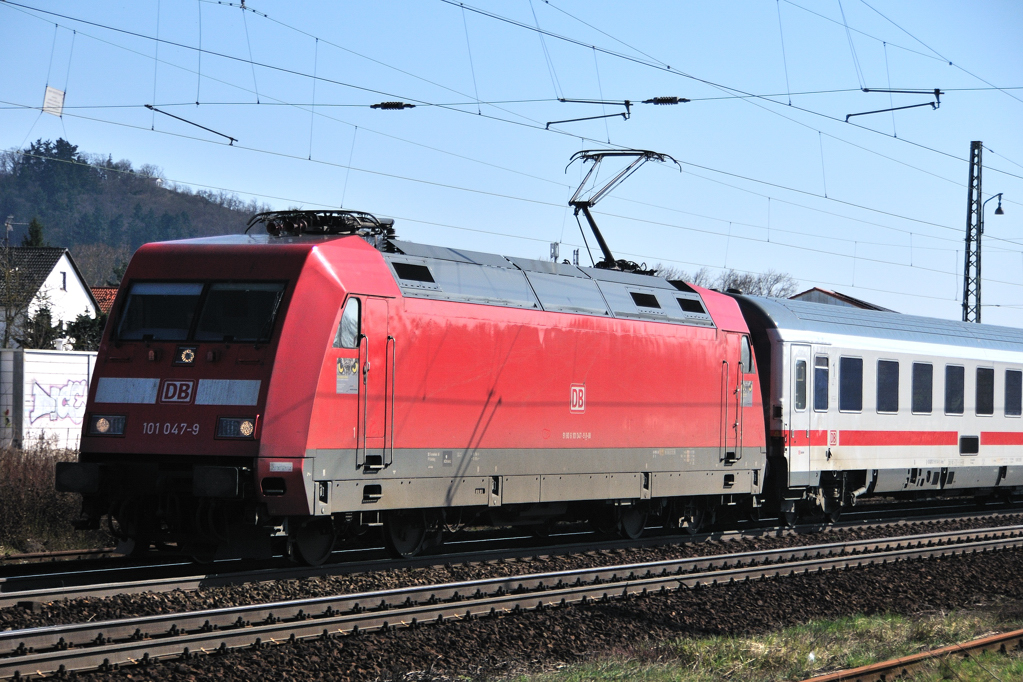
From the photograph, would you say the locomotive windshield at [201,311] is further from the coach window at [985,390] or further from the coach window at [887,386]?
the coach window at [985,390]

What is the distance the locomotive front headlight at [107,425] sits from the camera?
1106 cm

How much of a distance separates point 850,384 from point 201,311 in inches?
468

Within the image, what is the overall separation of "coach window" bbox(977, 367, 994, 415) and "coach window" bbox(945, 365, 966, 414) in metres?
0.61

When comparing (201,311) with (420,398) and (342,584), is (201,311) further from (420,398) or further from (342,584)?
(342,584)

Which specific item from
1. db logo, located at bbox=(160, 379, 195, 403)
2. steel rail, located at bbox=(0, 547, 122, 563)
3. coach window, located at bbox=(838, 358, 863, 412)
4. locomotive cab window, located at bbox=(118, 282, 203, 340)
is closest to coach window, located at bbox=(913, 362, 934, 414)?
coach window, located at bbox=(838, 358, 863, 412)

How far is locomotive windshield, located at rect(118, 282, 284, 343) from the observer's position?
1097 cm

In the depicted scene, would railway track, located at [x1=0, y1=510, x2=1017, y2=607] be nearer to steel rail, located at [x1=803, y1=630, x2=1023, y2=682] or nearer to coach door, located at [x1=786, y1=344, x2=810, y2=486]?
coach door, located at [x1=786, y1=344, x2=810, y2=486]

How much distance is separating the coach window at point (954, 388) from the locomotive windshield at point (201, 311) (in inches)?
573

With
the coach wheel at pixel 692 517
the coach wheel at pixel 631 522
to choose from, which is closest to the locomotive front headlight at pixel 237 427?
the coach wheel at pixel 631 522

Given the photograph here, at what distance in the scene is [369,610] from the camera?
32.2 ft

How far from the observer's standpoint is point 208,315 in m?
11.2

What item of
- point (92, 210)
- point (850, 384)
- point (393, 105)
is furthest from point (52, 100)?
point (92, 210)

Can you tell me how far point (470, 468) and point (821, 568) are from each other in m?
4.78

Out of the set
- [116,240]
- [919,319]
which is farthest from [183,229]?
[919,319]
